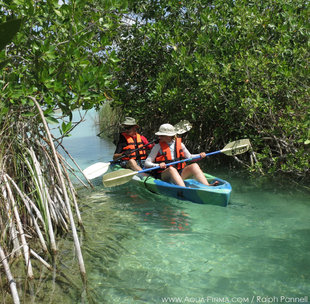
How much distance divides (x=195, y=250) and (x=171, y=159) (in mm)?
2035

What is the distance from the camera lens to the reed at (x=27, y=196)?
2.80m

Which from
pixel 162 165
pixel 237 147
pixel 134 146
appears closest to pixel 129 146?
pixel 134 146

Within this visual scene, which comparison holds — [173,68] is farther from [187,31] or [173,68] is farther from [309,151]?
[309,151]

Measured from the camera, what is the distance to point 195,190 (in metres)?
4.77

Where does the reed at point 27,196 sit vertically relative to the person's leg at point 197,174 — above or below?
above

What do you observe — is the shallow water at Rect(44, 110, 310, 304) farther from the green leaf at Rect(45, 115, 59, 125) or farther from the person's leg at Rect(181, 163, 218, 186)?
the green leaf at Rect(45, 115, 59, 125)

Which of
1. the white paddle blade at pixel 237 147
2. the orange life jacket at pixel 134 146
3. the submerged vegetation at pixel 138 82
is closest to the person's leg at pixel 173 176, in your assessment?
the white paddle blade at pixel 237 147

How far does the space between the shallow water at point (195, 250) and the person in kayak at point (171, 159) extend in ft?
1.35

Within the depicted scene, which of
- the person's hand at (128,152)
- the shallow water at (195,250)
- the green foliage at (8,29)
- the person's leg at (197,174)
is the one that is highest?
the green foliage at (8,29)

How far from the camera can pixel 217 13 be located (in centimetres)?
663

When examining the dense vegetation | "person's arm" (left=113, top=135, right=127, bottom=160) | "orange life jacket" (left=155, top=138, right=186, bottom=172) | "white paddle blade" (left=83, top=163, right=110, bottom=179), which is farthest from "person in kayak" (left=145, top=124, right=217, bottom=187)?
the dense vegetation

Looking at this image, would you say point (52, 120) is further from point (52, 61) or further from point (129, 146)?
point (129, 146)

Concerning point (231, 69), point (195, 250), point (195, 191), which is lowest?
point (195, 250)

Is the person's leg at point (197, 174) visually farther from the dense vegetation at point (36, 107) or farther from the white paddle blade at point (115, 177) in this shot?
the dense vegetation at point (36, 107)
